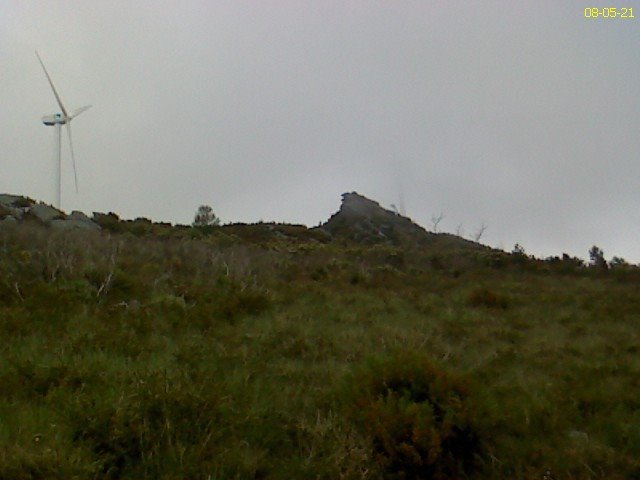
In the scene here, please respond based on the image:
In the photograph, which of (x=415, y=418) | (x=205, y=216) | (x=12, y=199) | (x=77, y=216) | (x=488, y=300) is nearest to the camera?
(x=415, y=418)

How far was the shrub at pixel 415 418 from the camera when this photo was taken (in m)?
Answer: 3.35

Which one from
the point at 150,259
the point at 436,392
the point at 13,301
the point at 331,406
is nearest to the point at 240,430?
the point at 331,406

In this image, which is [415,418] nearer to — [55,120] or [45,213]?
[45,213]

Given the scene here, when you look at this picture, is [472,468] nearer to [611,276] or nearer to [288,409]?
[288,409]

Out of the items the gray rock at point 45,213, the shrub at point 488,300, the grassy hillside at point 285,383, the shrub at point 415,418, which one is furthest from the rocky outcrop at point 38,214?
the shrub at point 415,418

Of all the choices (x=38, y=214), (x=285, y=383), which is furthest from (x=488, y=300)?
(x=38, y=214)

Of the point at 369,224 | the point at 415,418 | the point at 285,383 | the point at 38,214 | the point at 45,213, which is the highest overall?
the point at 369,224

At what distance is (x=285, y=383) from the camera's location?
4527 millimetres

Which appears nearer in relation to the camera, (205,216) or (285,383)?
(285,383)

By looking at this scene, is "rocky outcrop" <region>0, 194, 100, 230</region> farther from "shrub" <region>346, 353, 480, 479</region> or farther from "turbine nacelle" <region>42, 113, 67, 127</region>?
"shrub" <region>346, 353, 480, 479</region>

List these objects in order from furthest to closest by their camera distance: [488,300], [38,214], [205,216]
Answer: [205,216] < [38,214] < [488,300]

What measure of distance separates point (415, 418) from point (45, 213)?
1909 centimetres

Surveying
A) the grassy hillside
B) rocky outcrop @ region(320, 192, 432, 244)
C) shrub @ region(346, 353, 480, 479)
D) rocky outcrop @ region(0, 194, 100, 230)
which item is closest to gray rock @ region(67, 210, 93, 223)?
rocky outcrop @ region(0, 194, 100, 230)

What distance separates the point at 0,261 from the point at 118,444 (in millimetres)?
5518
